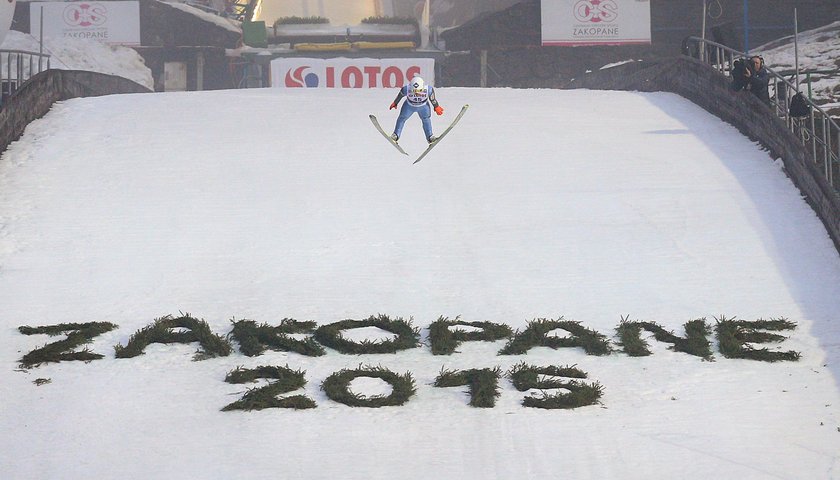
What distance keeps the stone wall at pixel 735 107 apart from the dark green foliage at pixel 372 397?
5.79 metres

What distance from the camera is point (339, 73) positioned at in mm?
35375

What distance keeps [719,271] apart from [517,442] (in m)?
4.63

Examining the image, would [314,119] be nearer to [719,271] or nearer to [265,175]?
[265,175]

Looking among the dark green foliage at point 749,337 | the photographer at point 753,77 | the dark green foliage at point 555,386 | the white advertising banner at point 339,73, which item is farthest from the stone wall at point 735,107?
the white advertising banner at point 339,73

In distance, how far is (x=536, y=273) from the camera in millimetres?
11859

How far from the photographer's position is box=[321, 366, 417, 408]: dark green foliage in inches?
344

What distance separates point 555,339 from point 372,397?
2093 mm

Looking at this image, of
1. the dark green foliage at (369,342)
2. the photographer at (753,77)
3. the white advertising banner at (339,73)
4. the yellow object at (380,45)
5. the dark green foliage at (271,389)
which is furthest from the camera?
the yellow object at (380,45)

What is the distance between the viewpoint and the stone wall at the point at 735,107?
42.8 feet

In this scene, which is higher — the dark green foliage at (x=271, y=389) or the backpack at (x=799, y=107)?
the backpack at (x=799, y=107)

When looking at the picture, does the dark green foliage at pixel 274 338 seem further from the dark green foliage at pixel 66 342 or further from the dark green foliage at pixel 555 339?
the dark green foliage at pixel 555 339

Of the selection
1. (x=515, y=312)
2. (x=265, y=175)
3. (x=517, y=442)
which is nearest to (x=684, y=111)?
(x=265, y=175)

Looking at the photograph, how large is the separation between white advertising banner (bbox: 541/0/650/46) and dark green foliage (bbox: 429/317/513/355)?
86.7 feet

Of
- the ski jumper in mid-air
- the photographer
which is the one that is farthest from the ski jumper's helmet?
the photographer
